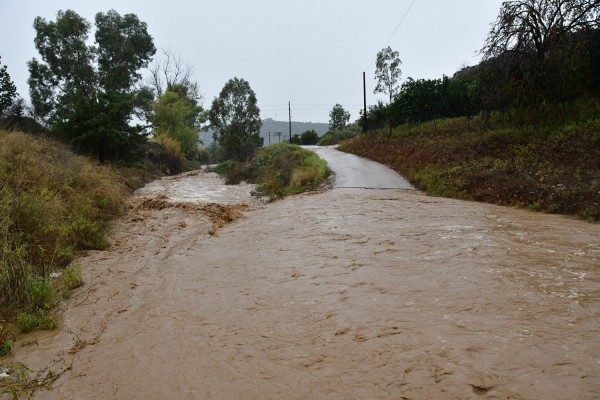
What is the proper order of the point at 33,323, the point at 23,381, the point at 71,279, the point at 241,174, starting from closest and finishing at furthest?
the point at 23,381
the point at 33,323
the point at 71,279
the point at 241,174

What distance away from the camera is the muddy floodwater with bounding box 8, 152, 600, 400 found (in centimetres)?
377

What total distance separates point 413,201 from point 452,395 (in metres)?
10.7

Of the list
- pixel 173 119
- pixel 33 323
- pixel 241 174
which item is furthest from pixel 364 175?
pixel 173 119

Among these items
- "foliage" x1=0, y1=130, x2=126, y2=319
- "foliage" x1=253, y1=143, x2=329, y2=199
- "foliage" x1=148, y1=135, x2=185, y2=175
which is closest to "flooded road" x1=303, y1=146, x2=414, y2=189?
"foliage" x1=253, y1=143, x2=329, y2=199

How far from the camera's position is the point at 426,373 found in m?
3.76

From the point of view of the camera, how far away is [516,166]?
14.1m

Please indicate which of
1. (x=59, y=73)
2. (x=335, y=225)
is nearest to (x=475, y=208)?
(x=335, y=225)

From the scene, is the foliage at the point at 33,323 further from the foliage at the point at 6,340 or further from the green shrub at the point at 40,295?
the green shrub at the point at 40,295

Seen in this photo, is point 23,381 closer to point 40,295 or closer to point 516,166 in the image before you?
point 40,295

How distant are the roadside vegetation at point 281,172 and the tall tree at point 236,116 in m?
1.90

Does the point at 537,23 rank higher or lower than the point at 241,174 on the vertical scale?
higher

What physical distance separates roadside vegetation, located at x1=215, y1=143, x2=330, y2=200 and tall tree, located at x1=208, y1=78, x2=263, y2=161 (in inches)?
74.8

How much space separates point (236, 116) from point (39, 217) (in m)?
26.9

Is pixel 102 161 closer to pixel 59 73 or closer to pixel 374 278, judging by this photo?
pixel 59 73
